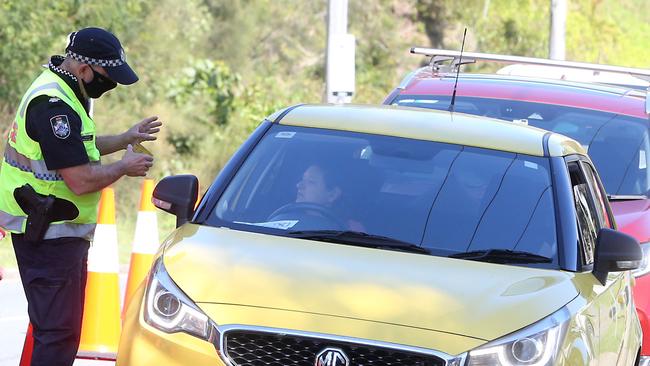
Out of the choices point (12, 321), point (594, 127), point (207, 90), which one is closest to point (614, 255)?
point (594, 127)

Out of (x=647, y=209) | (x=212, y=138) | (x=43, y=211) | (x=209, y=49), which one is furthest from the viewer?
(x=209, y=49)

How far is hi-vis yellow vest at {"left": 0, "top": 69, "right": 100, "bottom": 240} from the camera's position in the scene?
242 inches

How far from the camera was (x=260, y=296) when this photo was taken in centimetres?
497

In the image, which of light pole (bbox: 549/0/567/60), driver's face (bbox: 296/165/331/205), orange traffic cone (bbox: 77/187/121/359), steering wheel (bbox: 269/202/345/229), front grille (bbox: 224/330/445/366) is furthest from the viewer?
light pole (bbox: 549/0/567/60)

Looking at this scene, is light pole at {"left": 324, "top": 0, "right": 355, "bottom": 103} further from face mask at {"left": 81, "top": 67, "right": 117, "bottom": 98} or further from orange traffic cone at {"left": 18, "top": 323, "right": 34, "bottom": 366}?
face mask at {"left": 81, "top": 67, "right": 117, "bottom": 98}

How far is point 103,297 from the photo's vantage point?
8.26m

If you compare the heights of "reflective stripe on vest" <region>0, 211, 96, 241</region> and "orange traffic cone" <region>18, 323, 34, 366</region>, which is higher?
"reflective stripe on vest" <region>0, 211, 96, 241</region>

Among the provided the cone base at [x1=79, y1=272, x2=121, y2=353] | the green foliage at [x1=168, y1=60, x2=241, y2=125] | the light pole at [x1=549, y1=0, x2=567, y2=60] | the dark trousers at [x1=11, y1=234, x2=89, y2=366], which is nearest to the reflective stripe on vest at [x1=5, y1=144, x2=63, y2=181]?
the dark trousers at [x1=11, y1=234, x2=89, y2=366]

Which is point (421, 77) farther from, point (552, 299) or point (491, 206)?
point (552, 299)

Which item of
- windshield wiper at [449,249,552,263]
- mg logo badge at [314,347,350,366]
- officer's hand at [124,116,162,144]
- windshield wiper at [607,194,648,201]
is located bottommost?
windshield wiper at [607,194,648,201]

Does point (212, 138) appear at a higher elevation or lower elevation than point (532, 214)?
lower

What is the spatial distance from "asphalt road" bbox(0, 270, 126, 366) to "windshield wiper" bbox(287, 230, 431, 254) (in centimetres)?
285

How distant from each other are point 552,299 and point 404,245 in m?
0.70

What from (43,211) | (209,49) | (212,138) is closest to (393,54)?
(209,49)
